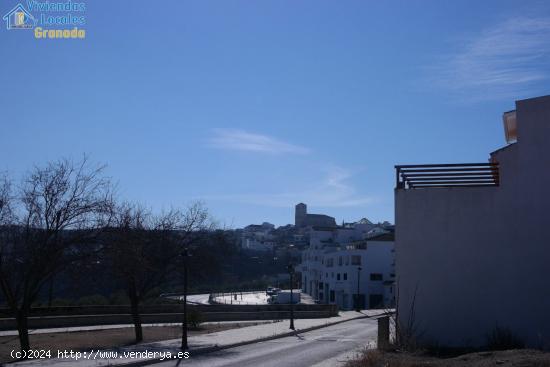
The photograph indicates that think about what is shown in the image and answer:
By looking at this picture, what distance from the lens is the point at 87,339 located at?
29969mm

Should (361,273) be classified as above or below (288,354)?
above

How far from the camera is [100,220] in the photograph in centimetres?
2381

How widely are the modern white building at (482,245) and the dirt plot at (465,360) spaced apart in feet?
9.32

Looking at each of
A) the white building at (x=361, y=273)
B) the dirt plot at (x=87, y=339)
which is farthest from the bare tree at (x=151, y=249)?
the white building at (x=361, y=273)

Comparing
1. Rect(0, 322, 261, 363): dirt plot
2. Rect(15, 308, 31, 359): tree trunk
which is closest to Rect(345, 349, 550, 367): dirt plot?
Rect(15, 308, 31, 359): tree trunk

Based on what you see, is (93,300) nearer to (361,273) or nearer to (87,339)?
(87,339)

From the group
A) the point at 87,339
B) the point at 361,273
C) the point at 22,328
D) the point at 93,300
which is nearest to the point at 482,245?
the point at 22,328

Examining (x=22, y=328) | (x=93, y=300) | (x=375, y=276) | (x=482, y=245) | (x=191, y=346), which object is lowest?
(x=191, y=346)

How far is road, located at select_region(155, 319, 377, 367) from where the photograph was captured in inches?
803

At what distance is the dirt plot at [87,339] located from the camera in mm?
25984

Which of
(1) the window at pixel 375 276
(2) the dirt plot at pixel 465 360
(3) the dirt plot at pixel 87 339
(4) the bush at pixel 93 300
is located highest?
(1) the window at pixel 375 276

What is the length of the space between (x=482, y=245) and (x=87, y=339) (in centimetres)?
1928

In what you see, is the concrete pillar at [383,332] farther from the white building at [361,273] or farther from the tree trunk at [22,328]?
the white building at [361,273]

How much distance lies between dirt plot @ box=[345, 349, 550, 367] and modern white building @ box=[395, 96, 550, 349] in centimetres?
284
